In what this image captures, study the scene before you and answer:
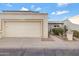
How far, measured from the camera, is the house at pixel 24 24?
123 feet

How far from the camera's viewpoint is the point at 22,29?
37562 mm

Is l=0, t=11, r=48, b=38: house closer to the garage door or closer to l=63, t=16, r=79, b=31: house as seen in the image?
the garage door

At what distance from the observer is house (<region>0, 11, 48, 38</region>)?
3744cm

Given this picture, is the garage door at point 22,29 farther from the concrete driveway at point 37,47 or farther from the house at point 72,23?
the house at point 72,23

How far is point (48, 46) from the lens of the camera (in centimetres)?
3747

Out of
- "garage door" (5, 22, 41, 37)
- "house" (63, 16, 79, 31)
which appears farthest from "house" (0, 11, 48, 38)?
"house" (63, 16, 79, 31)

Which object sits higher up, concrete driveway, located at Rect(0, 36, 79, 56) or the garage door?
the garage door

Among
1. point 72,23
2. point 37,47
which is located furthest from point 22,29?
point 72,23

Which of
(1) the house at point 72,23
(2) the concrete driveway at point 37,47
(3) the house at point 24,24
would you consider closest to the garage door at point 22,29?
(3) the house at point 24,24

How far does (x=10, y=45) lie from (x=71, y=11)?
1571 mm

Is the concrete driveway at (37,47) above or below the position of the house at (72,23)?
below

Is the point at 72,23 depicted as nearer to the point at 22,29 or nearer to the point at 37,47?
the point at 37,47

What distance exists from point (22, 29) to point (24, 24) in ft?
0.41

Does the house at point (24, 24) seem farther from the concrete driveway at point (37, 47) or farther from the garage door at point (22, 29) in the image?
the concrete driveway at point (37, 47)
